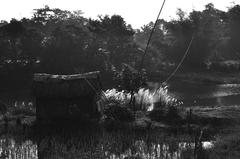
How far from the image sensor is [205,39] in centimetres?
5206

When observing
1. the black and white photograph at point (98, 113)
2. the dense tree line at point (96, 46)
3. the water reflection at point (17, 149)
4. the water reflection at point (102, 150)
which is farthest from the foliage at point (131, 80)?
the dense tree line at point (96, 46)

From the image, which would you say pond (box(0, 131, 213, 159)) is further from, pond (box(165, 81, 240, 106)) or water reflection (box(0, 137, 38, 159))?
pond (box(165, 81, 240, 106))

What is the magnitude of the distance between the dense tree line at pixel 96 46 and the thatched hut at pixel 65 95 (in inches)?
820

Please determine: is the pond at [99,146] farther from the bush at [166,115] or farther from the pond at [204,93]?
the pond at [204,93]

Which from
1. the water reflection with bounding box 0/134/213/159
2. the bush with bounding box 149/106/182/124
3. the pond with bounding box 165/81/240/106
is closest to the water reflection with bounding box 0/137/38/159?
the water reflection with bounding box 0/134/213/159

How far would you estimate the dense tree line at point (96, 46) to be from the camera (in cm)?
4188

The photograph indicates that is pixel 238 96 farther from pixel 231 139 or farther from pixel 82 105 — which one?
pixel 231 139

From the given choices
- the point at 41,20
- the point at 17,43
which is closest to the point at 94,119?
the point at 17,43

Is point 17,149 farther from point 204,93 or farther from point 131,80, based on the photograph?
point 204,93

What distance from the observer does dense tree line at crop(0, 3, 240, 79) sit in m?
41.9

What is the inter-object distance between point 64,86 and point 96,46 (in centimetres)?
2845

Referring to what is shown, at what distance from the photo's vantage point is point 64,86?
622 inches

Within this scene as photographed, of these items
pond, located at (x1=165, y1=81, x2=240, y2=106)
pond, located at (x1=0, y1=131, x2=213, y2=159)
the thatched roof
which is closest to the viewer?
pond, located at (x1=0, y1=131, x2=213, y2=159)

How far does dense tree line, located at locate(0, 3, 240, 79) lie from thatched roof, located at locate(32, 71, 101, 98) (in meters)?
20.9
